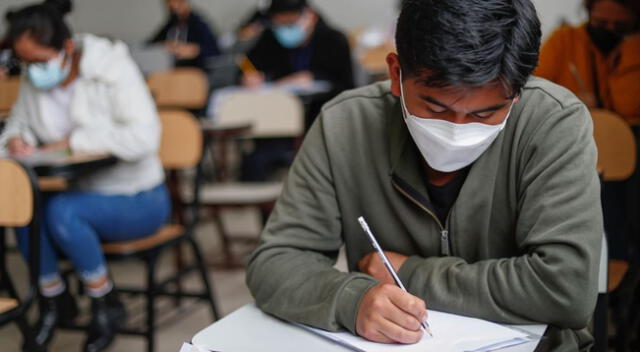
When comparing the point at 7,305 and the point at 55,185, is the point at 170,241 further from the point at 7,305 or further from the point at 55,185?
the point at 7,305

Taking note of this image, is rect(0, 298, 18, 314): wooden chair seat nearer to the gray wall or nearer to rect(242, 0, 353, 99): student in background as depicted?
rect(242, 0, 353, 99): student in background

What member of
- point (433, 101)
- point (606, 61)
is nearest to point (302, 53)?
point (606, 61)

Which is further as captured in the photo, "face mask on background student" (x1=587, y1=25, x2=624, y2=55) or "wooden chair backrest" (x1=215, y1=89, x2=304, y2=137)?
"wooden chair backrest" (x1=215, y1=89, x2=304, y2=137)

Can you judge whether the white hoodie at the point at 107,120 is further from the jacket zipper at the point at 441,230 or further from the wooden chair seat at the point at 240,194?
the jacket zipper at the point at 441,230

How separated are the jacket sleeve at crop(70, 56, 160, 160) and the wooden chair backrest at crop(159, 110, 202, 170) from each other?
0.41 ft

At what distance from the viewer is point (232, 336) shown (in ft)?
3.21

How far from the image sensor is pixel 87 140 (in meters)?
2.38

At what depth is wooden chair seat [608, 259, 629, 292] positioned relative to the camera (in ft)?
5.81

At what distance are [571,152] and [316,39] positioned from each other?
360 centimetres

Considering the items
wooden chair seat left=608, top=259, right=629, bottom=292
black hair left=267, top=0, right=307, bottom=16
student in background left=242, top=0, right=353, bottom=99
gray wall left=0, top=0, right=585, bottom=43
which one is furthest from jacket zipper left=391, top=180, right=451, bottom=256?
gray wall left=0, top=0, right=585, bottom=43

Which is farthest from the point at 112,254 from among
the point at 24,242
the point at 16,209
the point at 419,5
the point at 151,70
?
the point at 151,70

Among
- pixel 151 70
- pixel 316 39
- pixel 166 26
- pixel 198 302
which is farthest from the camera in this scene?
pixel 166 26

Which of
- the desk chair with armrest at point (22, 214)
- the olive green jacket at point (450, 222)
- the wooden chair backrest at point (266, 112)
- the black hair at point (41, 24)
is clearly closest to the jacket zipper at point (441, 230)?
the olive green jacket at point (450, 222)

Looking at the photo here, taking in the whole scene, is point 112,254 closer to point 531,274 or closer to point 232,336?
point 232,336
